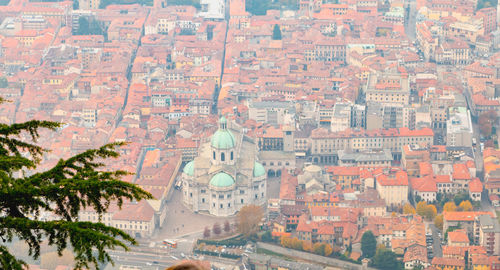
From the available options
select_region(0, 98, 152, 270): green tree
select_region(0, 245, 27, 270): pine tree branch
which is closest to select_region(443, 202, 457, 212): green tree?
select_region(0, 98, 152, 270): green tree

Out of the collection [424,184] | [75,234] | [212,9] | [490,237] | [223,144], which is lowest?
[490,237]

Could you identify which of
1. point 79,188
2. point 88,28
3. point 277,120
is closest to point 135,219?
point 277,120

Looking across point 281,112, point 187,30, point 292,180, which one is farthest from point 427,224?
point 187,30

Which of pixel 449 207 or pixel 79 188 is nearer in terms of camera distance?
pixel 79 188

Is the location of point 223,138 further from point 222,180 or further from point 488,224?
point 488,224

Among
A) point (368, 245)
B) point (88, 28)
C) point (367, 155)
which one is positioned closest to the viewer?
point (368, 245)

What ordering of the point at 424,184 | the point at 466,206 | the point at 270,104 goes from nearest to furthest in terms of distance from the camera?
the point at 466,206 → the point at 424,184 → the point at 270,104

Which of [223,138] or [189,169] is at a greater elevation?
[223,138]
